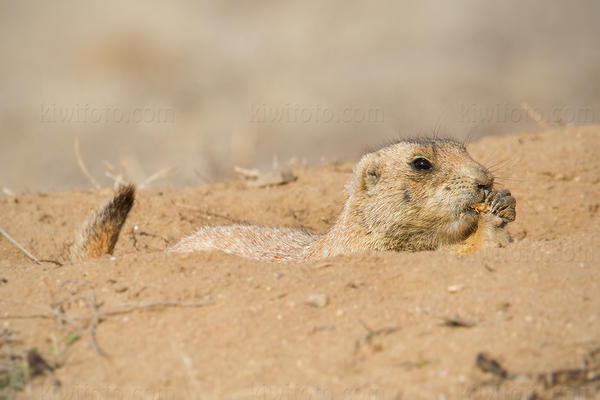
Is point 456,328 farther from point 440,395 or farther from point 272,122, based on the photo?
point 272,122

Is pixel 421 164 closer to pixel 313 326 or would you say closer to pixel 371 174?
pixel 371 174

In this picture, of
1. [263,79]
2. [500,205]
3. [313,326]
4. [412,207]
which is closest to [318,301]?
[313,326]

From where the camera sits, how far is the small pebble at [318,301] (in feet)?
10.5

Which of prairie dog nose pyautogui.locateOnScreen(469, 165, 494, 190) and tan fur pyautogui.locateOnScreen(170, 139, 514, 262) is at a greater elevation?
prairie dog nose pyautogui.locateOnScreen(469, 165, 494, 190)

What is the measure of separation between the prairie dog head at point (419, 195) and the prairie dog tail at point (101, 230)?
196 cm

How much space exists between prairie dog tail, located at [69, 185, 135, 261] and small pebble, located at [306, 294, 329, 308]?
2.37 metres

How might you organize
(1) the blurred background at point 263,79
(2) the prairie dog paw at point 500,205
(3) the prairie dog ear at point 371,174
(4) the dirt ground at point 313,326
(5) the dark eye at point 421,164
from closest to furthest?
(4) the dirt ground at point 313,326, (2) the prairie dog paw at point 500,205, (5) the dark eye at point 421,164, (3) the prairie dog ear at point 371,174, (1) the blurred background at point 263,79

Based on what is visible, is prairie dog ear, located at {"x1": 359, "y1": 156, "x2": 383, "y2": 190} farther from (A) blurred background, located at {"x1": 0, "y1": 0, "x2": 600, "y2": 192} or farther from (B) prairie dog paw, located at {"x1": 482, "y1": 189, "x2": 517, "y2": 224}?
(A) blurred background, located at {"x1": 0, "y1": 0, "x2": 600, "y2": 192}

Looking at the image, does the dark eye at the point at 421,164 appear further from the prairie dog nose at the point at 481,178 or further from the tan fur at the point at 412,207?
the prairie dog nose at the point at 481,178

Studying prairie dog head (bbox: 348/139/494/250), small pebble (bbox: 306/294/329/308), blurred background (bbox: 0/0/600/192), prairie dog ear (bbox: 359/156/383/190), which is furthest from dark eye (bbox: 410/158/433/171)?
blurred background (bbox: 0/0/600/192)

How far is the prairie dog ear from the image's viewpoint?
4914 mm

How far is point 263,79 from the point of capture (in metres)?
15.7

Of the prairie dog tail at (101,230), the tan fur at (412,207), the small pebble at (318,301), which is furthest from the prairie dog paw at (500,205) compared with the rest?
the prairie dog tail at (101,230)

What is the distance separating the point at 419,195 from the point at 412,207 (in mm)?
108
